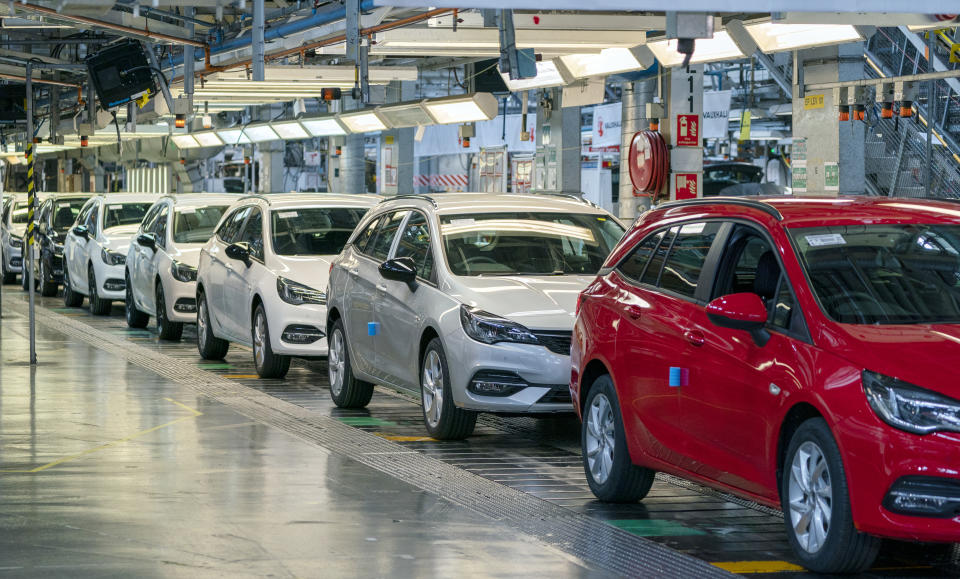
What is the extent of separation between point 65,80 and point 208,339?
45.6ft

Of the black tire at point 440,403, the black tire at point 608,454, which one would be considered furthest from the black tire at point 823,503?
the black tire at point 440,403

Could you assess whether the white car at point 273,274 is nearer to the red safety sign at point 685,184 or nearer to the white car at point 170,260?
the white car at point 170,260

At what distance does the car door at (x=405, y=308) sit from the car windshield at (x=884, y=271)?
4031mm

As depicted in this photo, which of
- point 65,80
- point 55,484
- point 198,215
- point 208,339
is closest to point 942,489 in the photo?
point 55,484

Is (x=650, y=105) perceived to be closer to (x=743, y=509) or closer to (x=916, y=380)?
(x=743, y=509)

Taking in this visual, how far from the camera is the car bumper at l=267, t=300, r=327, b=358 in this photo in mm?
13883

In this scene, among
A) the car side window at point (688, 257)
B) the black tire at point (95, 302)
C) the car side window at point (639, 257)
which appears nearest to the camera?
the car side window at point (688, 257)

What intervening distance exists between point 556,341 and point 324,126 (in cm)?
1516

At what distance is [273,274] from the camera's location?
46.6 feet

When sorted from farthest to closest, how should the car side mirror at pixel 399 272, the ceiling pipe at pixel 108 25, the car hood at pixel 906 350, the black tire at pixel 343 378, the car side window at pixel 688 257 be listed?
1. the ceiling pipe at pixel 108 25
2. the black tire at pixel 343 378
3. the car side mirror at pixel 399 272
4. the car side window at pixel 688 257
5. the car hood at pixel 906 350

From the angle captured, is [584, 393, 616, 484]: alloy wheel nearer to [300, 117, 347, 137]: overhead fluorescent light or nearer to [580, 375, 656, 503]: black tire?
[580, 375, 656, 503]: black tire

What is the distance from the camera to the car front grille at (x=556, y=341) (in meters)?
10.0

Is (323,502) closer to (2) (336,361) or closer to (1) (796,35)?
(2) (336,361)

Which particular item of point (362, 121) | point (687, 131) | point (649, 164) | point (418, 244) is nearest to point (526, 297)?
point (418, 244)
